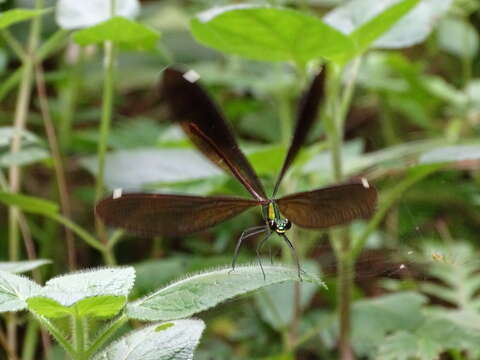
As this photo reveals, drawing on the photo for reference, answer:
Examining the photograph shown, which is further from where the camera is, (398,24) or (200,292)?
(398,24)

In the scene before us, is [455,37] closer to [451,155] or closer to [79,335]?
[451,155]

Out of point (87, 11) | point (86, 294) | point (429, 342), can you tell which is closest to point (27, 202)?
point (87, 11)

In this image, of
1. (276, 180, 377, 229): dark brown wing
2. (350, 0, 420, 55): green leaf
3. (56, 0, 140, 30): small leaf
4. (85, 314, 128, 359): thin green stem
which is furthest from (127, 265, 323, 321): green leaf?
(56, 0, 140, 30): small leaf

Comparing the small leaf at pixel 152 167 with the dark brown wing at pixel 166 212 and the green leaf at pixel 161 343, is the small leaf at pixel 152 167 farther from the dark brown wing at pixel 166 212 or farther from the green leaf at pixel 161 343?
the green leaf at pixel 161 343

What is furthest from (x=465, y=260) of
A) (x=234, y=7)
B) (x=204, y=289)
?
(x=204, y=289)

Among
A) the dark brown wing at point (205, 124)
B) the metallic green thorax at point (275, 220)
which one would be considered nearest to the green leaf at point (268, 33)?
the dark brown wing at point (205, 124)
